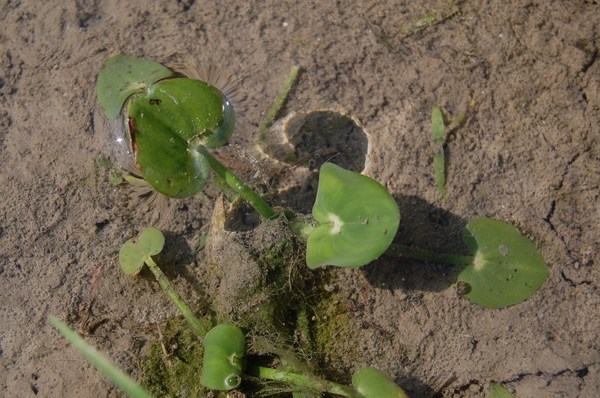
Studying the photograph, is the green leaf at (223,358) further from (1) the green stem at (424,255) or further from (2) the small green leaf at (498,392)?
(2) the small green leaf at (498,392)

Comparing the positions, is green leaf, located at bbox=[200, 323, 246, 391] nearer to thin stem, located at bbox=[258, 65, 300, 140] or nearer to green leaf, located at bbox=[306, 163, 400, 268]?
green leaf, located at bbox=[306, 163, 400, 268]

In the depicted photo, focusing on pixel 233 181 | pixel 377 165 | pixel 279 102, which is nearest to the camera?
pixel 233 181

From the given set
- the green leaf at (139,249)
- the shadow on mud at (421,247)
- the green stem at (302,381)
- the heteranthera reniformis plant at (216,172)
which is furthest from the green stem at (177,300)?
the shadow on mud at (421,247)

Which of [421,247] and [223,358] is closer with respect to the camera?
[223,358]

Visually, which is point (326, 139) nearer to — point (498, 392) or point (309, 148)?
point (309, 148)

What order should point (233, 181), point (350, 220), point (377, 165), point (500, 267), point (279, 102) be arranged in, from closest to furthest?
1. point (350, 220)
2. point (233, 181)
3. point (500, 267)
4. point (377, 165)
5. point (279, 102)

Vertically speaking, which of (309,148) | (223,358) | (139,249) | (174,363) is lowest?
(174,363)

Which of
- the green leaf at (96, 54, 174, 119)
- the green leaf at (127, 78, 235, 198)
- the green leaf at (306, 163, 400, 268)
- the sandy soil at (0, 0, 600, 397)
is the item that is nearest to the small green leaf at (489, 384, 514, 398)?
the sandy soil at (0, 0, 600, 397)

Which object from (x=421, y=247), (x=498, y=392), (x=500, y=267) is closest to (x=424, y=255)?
(x=421, y=247)
